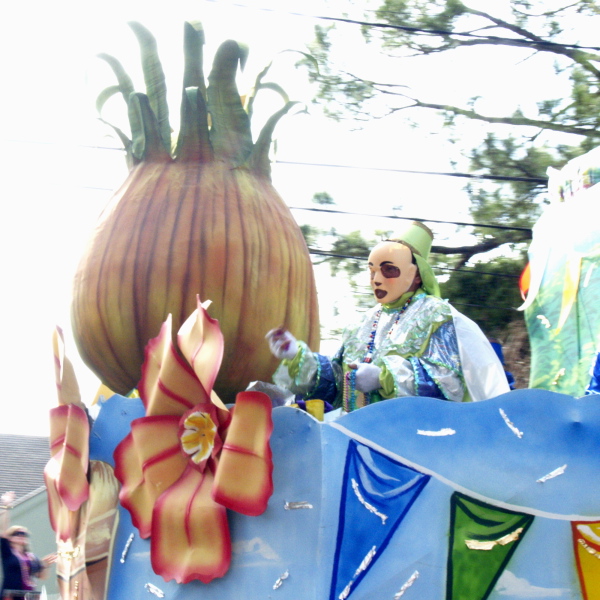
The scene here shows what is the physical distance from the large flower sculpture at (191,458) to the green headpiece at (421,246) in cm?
95

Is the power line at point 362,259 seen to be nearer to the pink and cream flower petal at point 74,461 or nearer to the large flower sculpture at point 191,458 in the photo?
the pink and cream flower petal at point 74,461

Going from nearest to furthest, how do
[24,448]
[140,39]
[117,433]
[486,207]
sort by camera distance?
1. [117,433]
2. [140,39]
3. [486,207]
4. [24,448]

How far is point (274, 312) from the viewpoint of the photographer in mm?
2750

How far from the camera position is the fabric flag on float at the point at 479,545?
2127 millimetres

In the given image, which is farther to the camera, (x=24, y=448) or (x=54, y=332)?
(x=24, y=448)

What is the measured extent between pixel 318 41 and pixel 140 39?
9.53ft

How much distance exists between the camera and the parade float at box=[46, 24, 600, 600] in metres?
2.14

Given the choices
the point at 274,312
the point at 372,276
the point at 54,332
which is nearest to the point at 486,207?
the point at 372,276

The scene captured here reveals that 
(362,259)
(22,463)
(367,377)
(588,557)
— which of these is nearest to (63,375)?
(367,377)

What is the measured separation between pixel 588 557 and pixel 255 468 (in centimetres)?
85

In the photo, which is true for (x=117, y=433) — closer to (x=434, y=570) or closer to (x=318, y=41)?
(x=434, y=570)

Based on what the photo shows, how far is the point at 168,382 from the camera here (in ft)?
7.76

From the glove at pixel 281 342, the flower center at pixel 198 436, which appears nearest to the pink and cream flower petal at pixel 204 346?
the flower center at pixel 198 436

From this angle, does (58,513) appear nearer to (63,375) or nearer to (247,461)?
(63,375)
